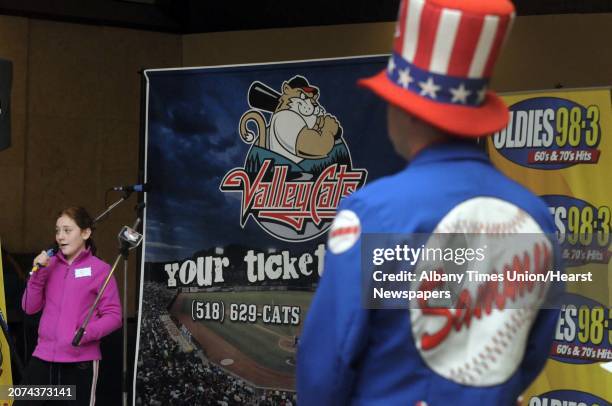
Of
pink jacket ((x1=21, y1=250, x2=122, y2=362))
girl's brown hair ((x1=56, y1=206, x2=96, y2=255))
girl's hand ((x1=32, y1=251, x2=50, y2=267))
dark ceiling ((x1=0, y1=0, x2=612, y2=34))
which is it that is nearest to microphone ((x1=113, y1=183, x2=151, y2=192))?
girl's brown hair ((x1=56, y1=206, x2=96, y2=255))

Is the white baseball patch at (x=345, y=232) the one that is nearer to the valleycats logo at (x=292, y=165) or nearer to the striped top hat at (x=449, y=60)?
the striped top hat at (x=449, y=60)

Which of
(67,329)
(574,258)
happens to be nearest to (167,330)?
(67,329)

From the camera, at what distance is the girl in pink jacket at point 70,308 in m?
4.40

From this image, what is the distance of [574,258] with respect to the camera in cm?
409

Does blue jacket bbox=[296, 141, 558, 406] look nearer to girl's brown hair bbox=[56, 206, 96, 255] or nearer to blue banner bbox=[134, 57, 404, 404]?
blue banner bbox=[134, 57, 404, 404]

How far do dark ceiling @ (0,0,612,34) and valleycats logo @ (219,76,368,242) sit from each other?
344 cm

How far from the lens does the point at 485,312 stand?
163cm

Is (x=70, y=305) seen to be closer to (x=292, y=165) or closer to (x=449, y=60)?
(x=292, y=165)

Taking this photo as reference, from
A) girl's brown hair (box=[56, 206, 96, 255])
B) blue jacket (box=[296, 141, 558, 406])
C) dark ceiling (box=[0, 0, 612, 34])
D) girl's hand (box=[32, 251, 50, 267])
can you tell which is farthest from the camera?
dark ceiling (box=[0, 0, 612, 34])

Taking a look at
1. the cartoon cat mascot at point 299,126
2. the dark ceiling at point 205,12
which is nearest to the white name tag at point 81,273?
the cartoon cat mascot at point 299,126

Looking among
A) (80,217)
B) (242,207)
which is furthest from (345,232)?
(80,217)

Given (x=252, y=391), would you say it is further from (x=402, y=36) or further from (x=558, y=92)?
(x=402, y=36)

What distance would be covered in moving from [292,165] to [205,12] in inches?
179

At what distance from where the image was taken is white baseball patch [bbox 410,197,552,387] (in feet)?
5.18
